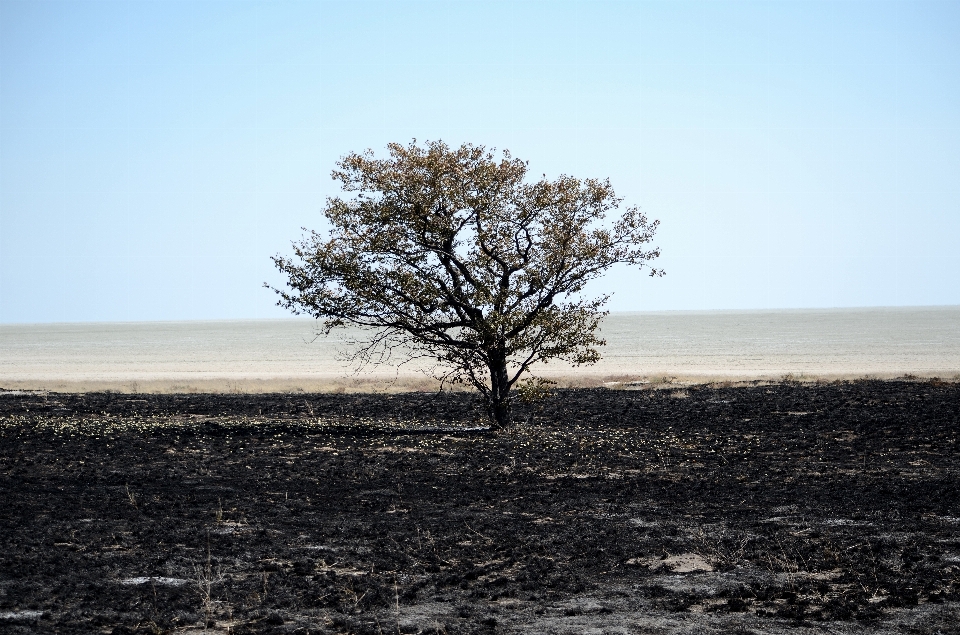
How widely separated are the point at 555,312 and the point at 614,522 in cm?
1528

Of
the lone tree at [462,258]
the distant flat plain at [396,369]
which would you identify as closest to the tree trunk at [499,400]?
the lone tree at [462,258]

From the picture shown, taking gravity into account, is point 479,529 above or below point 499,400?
below

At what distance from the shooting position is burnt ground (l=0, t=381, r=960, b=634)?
10219 millimetres

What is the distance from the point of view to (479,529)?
15.0 m

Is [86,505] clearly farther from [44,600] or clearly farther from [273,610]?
[273,610]

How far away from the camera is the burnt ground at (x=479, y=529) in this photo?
10.2 metres

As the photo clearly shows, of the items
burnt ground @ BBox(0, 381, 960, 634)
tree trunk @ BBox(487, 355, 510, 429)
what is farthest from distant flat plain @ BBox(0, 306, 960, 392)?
burnt ground @ BBox(0, 381, 960, 634)

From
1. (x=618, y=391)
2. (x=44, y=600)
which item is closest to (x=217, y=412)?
(x=618, y=391)

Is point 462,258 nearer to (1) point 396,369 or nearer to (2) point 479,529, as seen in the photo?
(2) point 479,529

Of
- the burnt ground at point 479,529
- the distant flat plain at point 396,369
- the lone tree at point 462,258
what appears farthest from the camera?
the distant flat plain at point 396,369

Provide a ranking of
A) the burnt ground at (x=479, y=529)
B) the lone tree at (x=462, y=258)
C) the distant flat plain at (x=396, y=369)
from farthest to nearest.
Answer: the distant flat plain at (x=396, y=369) < the lone tree at (x=462, y=258) < the burnt ground at (x=479, y=529)

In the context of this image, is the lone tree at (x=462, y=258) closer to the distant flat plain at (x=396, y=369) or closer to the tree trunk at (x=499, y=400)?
the tree trunk at (x=499, y=400)

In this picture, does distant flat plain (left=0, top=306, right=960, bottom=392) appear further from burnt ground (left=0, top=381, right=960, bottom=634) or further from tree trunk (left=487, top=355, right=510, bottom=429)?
burnt ground (left=0, top=381, right=960, bottom=634)

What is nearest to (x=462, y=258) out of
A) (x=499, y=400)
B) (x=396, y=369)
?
(x=499, y=400)
